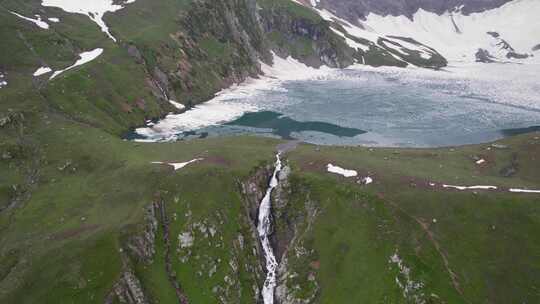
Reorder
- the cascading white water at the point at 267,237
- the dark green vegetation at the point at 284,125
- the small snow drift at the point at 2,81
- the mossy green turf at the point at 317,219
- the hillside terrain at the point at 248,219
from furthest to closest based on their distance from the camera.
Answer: the dark green vegetation at the point at 284,125
the small snow drift at the point at 2,81
the cascading white water at the point at 267,237
the hillside terrain at the point at 248,219
the mossy green turf at the point at 317,219

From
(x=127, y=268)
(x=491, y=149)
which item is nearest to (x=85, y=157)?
(x=127, y=268)

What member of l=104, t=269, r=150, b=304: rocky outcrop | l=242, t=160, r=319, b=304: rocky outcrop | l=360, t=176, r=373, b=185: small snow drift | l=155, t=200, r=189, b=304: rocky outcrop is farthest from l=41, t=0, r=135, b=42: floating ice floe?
l=104, t=269, r=150, b=304: rocky outcrop

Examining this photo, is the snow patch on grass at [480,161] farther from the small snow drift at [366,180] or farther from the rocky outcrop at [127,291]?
the rocky outcrop at [127,291]

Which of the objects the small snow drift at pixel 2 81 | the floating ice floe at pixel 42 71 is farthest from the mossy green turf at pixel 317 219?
the floating ice floe at pixel 42 71

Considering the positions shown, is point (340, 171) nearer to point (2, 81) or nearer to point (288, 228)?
point (288, 228)

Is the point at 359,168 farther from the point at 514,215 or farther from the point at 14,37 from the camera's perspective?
the point at 14,37

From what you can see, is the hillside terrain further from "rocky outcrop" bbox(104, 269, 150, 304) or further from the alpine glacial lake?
the alpine glacial lake
